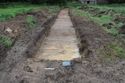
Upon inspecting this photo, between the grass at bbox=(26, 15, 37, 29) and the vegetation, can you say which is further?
the vegetation

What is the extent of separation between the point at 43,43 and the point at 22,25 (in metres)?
4.03

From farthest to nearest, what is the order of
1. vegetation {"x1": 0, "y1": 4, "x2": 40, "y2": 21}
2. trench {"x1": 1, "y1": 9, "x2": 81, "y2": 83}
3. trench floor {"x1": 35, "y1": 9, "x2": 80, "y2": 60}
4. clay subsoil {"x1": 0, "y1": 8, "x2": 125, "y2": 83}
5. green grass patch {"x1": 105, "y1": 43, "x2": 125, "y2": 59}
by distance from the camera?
1. vegetation {"x1": 0, "y1": 4, "x2": 40, "y2": 21}
2. trench floor {"x1": 35, "y1": 9, "x2": 80, "y2": 60}
3. green grass patch {"x1": 105, "y1": 43, "x2": 125, "y2": 59}
4. trench {"x1": 1, "y1": 9, "x2": 81, "y2": 83}
5. clay subsoil {"x1": 0, "y1": 8, "x2": 125, "y2": 83}

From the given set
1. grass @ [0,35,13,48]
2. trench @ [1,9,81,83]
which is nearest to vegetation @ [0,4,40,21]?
trench @ [1,9,81,83]

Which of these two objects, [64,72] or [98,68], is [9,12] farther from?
[64,72]

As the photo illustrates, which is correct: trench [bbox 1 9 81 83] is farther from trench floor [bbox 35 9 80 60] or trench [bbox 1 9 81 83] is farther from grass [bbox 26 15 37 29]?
grass [bbox 26 15 37 29]

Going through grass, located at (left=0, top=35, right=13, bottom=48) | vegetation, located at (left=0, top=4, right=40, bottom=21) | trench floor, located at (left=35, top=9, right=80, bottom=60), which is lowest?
vegetation, located at (left=0, top=4, right=40, bottom=21)

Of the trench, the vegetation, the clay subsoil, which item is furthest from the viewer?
the vegetation

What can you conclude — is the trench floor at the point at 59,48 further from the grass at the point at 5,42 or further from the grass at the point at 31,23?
the grass at the point at 31,23

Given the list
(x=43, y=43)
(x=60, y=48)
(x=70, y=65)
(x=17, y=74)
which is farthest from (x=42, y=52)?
(x=17, y=74)

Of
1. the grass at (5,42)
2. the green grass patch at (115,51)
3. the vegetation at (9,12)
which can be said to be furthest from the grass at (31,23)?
the green grass patch at (115,51)

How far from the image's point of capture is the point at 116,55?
1010cm

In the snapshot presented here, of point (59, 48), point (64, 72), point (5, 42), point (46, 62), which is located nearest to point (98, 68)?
point (64, 72)

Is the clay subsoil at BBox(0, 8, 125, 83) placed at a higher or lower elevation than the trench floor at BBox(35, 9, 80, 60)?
higher

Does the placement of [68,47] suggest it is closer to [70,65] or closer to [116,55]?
[116,55]
